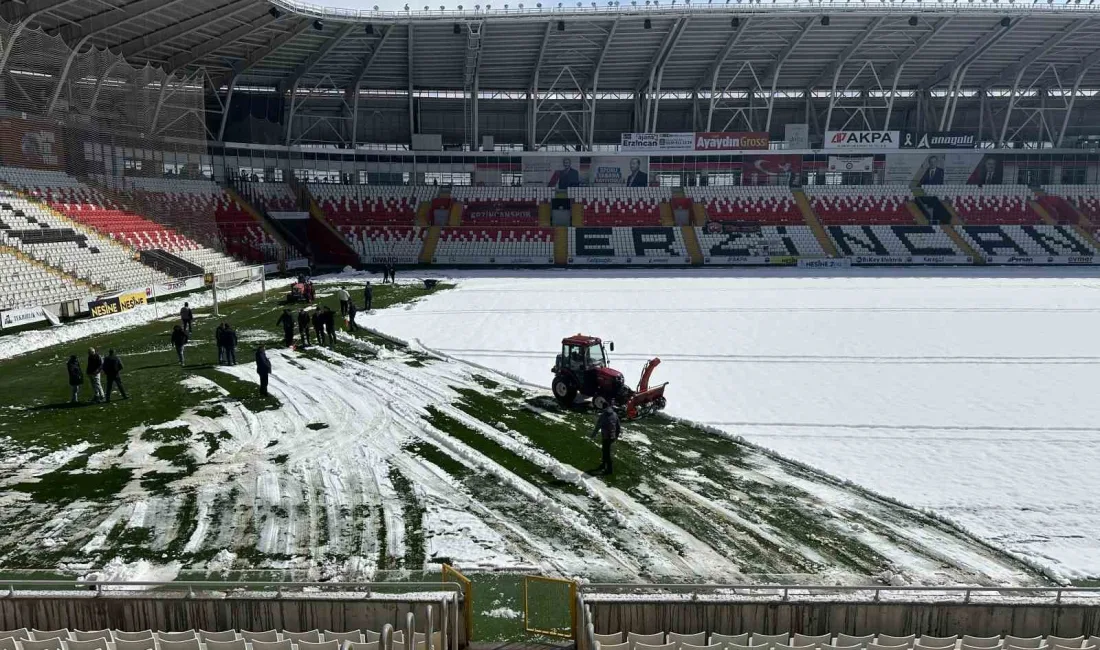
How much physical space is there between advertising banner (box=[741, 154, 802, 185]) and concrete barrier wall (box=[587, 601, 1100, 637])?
5095cm

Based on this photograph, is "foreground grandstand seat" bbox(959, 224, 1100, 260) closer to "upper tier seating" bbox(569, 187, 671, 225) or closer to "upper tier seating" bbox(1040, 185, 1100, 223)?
"upper tier seating" bbox(1040, 185, 1100, 223)

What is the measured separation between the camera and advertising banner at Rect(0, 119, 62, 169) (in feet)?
97.6

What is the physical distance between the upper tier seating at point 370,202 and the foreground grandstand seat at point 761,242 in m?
22.0

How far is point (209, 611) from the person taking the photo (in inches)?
241

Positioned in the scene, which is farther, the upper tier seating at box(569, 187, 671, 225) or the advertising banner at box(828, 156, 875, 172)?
the advertising banner at box(828, 156, 875, 172)

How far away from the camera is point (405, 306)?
27.8 metres

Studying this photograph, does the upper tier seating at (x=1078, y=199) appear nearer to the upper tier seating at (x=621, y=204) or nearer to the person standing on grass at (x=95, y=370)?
the upper tier seating at (x=621, y=204)

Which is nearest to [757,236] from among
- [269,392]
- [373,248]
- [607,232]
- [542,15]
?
[607,232]

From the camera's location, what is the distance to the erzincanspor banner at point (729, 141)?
169ft

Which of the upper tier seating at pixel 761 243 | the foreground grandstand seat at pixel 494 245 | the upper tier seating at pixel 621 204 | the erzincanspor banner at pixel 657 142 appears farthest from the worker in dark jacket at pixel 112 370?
the erzincanspor banner at pixel 657 142

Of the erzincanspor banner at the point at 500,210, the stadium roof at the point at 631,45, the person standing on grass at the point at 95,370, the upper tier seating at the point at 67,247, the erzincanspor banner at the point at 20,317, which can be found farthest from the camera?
the erzincanspor banner at the point at 500,210

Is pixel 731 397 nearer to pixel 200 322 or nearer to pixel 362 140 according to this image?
pixel 200 322

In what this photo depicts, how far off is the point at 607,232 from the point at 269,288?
82.3 feet

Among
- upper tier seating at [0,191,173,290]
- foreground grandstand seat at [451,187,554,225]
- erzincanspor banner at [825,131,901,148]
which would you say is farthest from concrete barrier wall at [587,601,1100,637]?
erzincanspor banner at [825,131,901,148]
